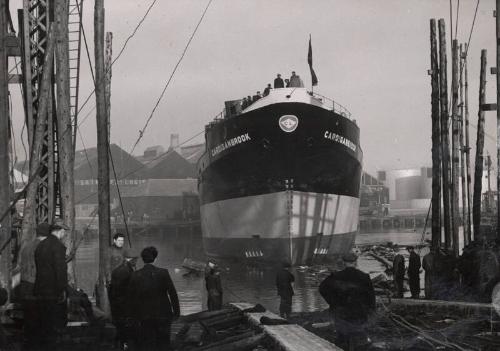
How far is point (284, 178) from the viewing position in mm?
22562

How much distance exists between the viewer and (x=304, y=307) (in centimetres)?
1529

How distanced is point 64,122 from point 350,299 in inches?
206

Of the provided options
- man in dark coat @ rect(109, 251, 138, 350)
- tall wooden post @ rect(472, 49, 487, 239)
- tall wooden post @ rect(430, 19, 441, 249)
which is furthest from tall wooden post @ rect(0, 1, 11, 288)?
tall wooden post @ rect(472, 49, 487, 239)

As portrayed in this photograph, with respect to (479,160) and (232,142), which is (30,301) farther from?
(232,142)

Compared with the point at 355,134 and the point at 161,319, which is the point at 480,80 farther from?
the point at 161,319

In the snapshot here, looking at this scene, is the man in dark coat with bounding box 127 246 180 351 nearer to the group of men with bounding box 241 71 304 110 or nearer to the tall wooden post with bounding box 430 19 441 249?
the tall wooden post with bounding box 430 19 441 249

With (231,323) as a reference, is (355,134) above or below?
above

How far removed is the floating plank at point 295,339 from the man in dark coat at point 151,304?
119 cm

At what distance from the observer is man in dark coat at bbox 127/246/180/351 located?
19.0 feet

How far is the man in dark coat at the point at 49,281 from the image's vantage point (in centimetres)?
638

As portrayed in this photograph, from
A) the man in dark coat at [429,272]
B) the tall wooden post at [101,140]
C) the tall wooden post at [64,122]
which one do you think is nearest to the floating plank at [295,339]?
the tall wooden post at [64,122]

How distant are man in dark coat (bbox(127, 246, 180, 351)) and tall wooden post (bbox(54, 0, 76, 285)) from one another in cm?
370

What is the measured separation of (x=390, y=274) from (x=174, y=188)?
142ft

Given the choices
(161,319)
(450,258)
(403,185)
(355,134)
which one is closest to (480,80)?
(355,134)
